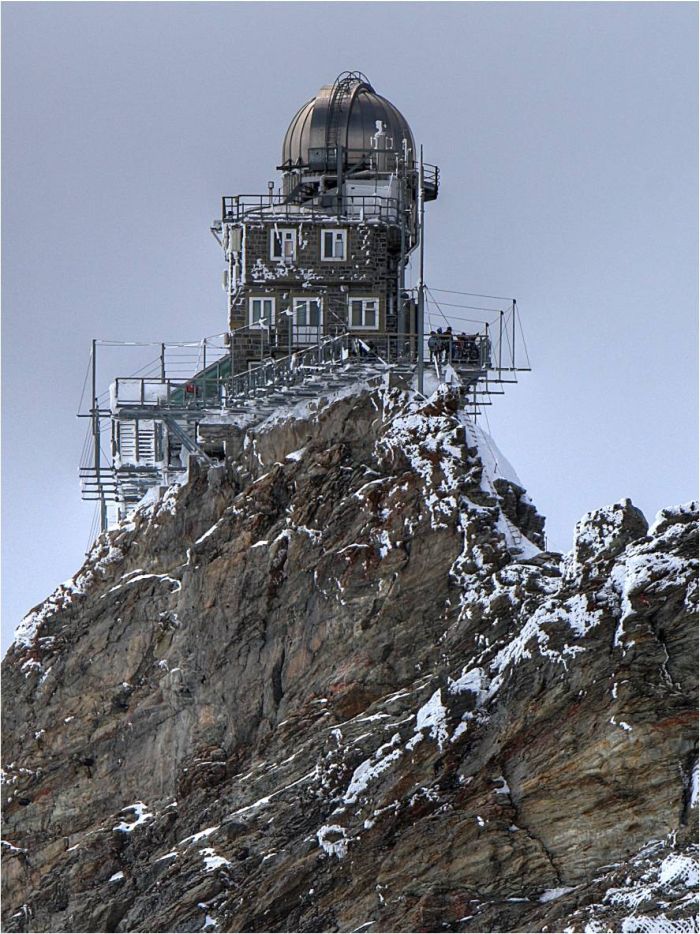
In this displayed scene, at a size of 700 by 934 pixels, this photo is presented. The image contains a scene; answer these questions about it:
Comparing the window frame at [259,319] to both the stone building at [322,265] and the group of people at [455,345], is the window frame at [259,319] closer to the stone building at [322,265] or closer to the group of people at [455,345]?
the stone building at [322,265]

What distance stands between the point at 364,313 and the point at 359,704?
2387 cm

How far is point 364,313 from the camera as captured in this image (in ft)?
440

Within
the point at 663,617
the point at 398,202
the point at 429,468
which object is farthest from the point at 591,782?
the point at 398,202

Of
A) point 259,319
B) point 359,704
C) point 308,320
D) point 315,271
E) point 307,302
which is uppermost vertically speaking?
point 315,271

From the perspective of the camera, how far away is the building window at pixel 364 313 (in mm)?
133750

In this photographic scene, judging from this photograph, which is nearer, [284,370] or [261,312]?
[284,370]

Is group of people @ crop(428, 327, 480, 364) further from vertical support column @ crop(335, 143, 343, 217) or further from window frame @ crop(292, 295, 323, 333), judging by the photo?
vertical support column @ crop(335, 143, 343, 217)

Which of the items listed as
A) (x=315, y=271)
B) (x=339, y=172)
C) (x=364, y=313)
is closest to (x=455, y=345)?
(x=364, y=313)

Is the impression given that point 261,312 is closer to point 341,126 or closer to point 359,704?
point 341,126

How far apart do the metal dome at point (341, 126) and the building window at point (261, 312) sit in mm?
9102

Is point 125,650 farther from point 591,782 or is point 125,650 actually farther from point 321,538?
point 591,782

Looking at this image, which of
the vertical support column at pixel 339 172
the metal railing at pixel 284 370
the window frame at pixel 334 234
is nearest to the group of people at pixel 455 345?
the metal railing at pixel 284 370

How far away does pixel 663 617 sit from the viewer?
10488 cm

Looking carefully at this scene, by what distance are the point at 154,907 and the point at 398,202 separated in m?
36.0
